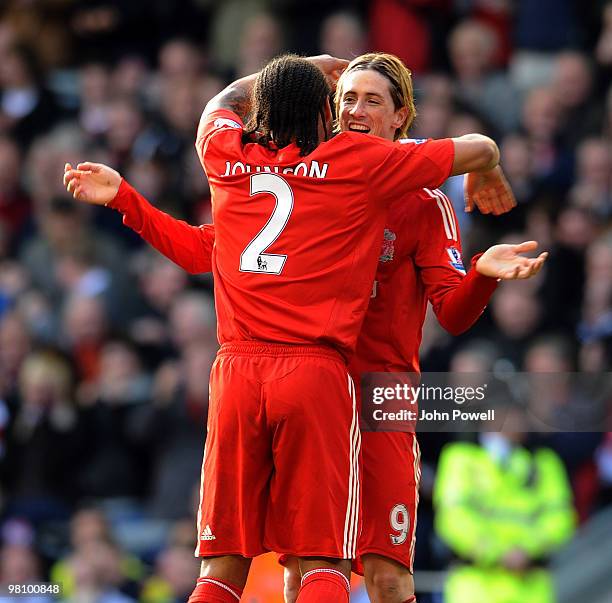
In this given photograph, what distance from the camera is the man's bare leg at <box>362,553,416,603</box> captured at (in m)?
5.04

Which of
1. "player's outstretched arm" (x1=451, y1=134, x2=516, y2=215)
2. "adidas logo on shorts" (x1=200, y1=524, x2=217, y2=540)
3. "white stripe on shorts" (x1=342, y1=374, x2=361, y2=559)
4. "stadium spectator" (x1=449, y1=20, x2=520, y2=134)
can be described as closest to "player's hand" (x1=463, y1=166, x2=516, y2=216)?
"player's outstretched arm" (x1=451, y1=134, x2=516, y2=215)

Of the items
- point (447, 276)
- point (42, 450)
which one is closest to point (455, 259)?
point (447, 276)

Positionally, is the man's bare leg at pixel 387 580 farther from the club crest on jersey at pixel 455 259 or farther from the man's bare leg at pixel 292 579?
the club crest on jersey at pixel 455 259

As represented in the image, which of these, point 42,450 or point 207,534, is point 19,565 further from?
point 207,534

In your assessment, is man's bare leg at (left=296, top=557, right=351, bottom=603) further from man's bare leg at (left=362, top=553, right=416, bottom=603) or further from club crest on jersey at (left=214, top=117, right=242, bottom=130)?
club crest on jersey at (left=214, top=117, right=242, bottom=130)

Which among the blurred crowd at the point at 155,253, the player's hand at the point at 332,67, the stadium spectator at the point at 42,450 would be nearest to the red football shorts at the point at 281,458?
the player's hand at the point at 332,67

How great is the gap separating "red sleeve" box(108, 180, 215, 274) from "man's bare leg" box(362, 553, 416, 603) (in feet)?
3.95

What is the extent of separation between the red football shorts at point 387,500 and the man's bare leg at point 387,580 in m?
0.03

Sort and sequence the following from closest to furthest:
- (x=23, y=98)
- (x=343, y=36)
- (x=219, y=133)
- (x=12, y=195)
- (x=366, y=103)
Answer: (x=219, y=133)
(x=366, y=103)
(x=343, y=36)
(x=12, y=195)
(x=23, y=98)

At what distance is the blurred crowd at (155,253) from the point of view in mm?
8312

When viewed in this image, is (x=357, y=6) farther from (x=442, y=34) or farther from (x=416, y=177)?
(x=416, y=177)

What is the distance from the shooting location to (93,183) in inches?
195

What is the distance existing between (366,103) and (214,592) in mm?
1784

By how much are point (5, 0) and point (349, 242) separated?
8.23 m
